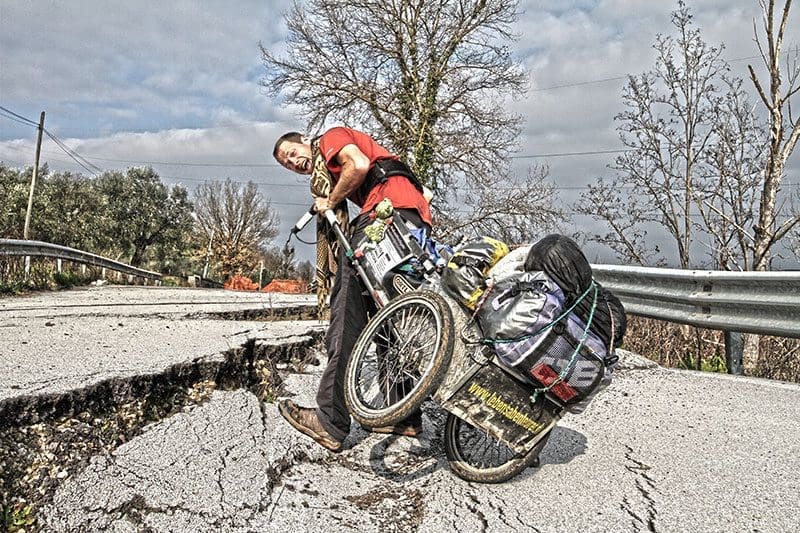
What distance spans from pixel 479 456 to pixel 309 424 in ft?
3.09

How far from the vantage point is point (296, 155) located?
4.18m

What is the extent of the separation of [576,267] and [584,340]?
0.33 meters

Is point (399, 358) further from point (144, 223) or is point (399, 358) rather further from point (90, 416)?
point (144, 223)

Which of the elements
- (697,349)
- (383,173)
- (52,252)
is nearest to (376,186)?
(383,173)

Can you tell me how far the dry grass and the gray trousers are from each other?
11.1ft

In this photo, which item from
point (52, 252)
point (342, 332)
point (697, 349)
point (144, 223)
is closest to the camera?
point (342, 332)

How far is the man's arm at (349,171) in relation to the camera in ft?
12.7

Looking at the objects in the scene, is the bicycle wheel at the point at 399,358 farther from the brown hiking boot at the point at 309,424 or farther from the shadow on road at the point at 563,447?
the shadow on road at the point at 563,447

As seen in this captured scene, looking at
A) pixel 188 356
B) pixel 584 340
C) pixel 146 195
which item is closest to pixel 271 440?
pixel 188 356

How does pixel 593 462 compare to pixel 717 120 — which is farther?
pixel 717 120

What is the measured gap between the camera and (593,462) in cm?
344

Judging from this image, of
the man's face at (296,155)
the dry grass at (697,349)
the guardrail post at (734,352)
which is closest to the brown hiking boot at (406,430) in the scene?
the man's face at (296,155)

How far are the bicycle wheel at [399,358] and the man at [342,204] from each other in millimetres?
173

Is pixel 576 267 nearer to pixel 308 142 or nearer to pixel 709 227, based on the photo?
pixel 308 142
